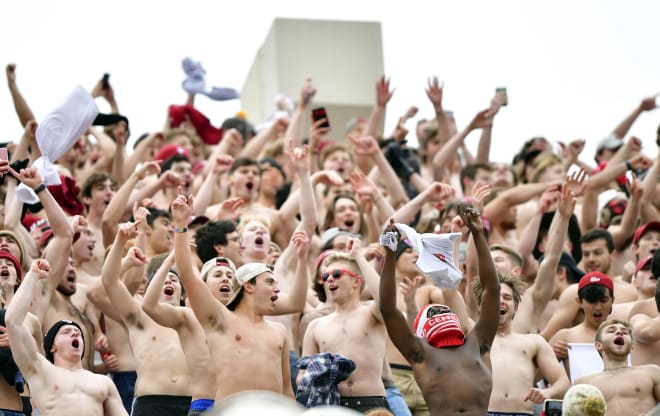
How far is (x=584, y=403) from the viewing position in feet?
21.2

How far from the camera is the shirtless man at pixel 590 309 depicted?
934 cm

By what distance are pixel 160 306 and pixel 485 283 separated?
226 centimetres

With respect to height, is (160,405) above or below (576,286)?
below

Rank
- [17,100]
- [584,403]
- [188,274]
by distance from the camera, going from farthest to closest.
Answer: [17,100]
[188,274]
[584,403]

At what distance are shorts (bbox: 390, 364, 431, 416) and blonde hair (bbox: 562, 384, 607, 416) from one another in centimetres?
268

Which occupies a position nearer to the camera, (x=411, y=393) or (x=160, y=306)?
(x=160, y=306)

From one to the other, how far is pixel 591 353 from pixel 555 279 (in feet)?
4.29

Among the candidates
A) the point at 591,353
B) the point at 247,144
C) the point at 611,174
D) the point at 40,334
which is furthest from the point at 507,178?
the point at 40,334

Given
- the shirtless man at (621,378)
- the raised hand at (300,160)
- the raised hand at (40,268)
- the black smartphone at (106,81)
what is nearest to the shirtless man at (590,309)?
the shirtless man at (621,378)

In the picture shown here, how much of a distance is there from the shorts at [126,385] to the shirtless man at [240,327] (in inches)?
50.0

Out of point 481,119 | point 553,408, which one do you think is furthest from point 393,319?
point 481,119

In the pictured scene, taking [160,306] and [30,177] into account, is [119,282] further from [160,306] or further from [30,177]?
[30,177]

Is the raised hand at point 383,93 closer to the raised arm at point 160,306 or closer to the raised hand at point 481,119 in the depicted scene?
the raised hand at point 481,119

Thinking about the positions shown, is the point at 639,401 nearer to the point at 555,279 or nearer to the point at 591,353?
the point at 591,353
